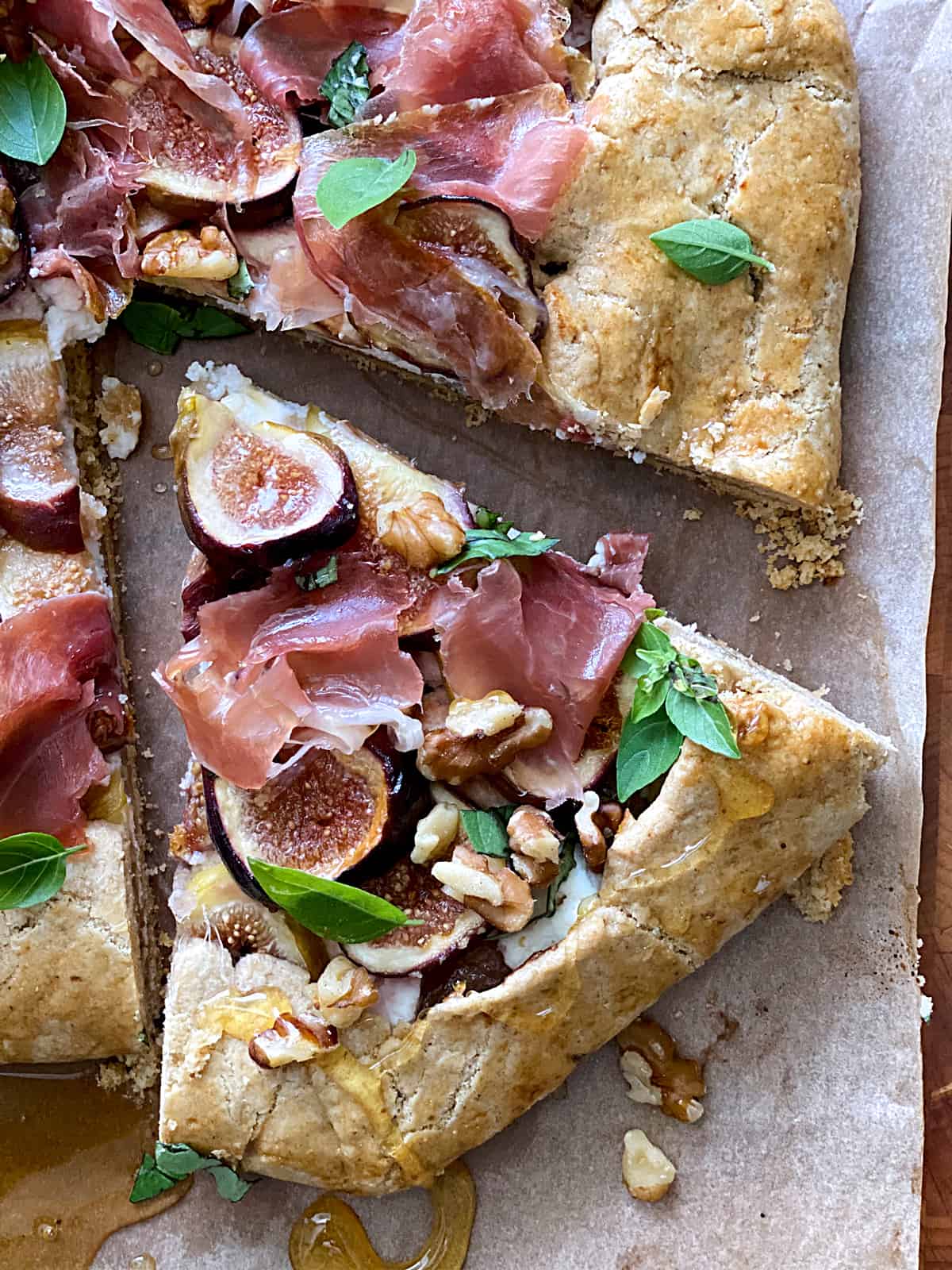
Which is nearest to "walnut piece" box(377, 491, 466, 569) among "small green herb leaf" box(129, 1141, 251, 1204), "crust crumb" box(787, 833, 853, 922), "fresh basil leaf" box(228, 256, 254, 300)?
"fresh basil leaf" box(228, 256, 254, 300)

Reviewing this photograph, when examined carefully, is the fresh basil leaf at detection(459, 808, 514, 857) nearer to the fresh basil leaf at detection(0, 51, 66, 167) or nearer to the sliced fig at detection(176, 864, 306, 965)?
the sliced fig at detection(176, 864, 306, 965)

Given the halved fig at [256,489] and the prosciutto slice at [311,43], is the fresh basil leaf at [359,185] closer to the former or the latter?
the prosciutto slice at [311,43]

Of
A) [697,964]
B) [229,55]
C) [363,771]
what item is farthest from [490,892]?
[229,55]

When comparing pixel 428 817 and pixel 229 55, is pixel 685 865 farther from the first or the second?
pixel 229 55

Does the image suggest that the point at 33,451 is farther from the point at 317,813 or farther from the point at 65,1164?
the point at 65,1164

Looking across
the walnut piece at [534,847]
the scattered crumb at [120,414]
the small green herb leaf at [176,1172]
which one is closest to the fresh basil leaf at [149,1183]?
the small green herb leaf at [176,1172]
